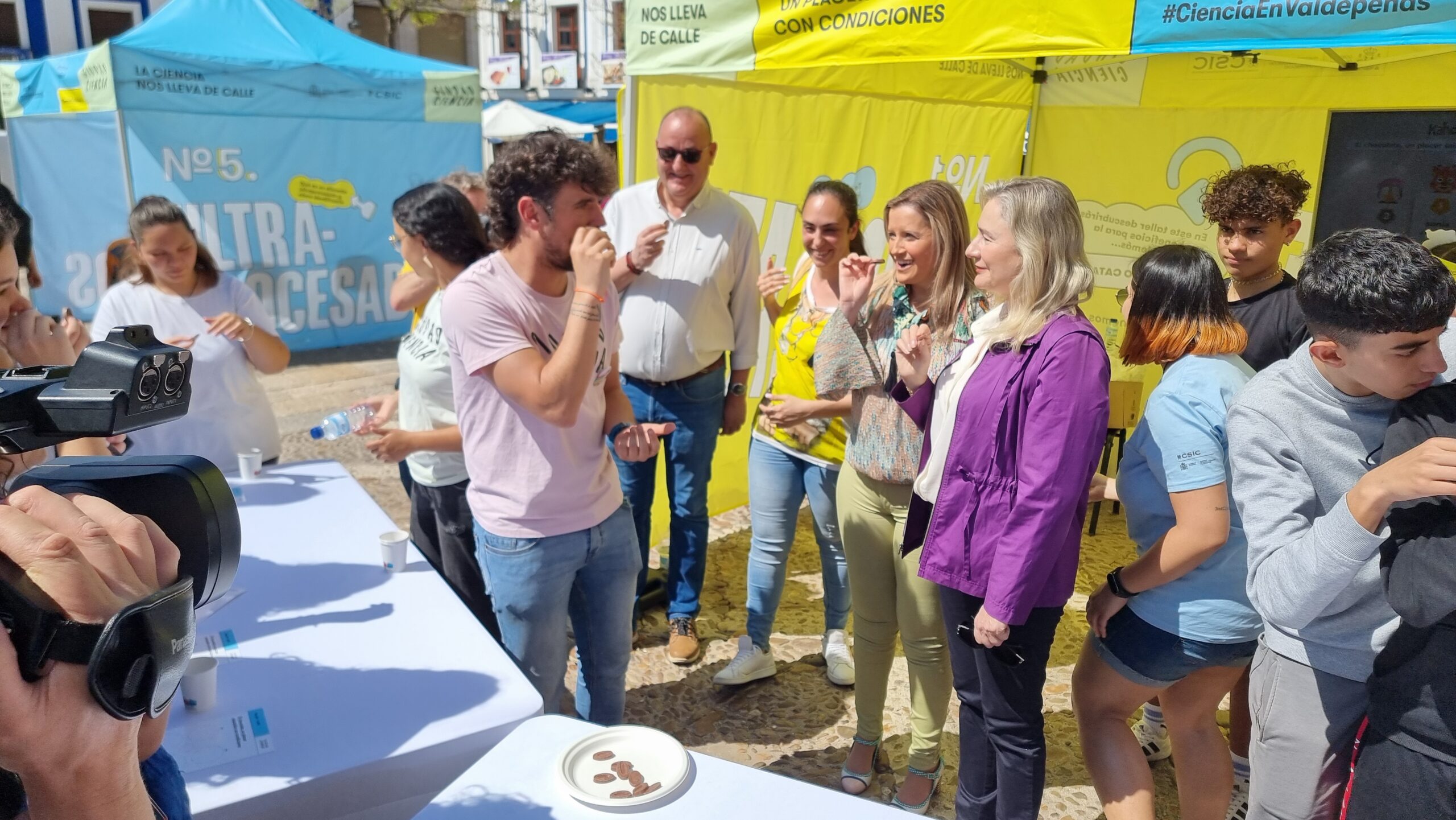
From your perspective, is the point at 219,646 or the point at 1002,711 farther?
the point at 1002,711

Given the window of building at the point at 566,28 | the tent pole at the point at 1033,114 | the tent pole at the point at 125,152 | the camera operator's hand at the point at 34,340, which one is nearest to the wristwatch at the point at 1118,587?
the camera operator's hand at the point at 34,340

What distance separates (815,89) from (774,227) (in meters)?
0.66

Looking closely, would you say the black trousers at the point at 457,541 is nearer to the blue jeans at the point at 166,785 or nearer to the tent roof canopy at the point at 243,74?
the blue jeans at the point at 166,785

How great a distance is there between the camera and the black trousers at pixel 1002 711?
1.94 metres

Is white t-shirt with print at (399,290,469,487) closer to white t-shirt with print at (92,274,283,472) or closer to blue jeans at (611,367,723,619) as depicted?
white t-shirt with print at (92,274,283,472)

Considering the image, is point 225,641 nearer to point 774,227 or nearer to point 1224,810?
point 1224,810

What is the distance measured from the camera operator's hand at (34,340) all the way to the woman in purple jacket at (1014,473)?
6.46 ft

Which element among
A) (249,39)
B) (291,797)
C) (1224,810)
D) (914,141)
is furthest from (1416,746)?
(249,39)

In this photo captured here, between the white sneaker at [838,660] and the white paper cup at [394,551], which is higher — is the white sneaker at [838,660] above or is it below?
below

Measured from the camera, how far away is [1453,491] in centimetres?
117

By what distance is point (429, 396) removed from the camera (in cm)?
252

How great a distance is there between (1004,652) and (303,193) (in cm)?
870

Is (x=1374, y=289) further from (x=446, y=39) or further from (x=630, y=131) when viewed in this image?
(x=446, y=39)

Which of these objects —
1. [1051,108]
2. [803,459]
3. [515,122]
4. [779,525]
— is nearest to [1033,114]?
[1051,108]
